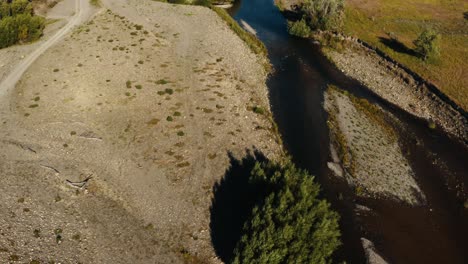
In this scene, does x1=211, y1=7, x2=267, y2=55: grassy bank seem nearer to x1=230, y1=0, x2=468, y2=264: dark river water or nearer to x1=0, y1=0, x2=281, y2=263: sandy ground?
x1=0, y1=0, x2=281, y2=263: sandy ground

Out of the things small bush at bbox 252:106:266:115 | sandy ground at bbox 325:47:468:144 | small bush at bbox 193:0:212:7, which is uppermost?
small bush at bbox 193:0:212:7

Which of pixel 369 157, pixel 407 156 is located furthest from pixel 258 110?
pixel 407 156

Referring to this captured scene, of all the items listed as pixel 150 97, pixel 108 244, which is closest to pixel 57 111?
pixel 150 97

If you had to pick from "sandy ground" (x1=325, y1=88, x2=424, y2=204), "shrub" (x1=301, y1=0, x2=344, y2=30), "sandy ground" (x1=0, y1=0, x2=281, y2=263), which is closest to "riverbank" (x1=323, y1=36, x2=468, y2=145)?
"shrub" (x1=301, y1=0, x2=344, y2=30)

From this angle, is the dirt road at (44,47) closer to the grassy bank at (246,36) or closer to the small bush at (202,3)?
the small bush at (202,3)

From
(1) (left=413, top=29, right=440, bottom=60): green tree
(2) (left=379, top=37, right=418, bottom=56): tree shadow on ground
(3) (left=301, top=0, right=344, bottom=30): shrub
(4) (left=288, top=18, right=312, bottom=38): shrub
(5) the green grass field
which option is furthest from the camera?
(3) (left=301, top=0, right=344, bottom=30): shrub

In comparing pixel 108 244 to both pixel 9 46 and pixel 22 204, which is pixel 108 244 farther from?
pixel 9 46

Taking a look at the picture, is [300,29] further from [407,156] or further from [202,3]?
[407,156]

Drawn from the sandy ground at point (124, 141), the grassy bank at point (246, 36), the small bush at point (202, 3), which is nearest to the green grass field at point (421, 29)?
the grassy bank at point (246, 36)
